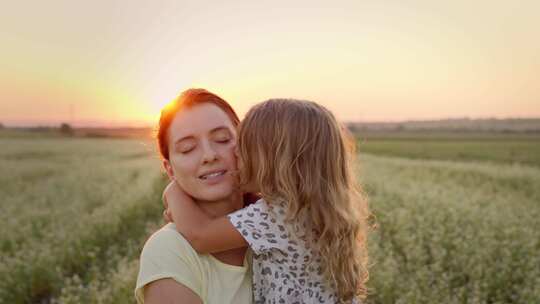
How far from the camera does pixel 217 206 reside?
2449 millimetres

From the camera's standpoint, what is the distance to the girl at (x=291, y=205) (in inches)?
91.4

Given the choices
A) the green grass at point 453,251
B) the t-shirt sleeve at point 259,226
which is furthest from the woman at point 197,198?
the green grass at point 453,251

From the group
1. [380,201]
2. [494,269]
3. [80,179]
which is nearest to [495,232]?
[494,269]

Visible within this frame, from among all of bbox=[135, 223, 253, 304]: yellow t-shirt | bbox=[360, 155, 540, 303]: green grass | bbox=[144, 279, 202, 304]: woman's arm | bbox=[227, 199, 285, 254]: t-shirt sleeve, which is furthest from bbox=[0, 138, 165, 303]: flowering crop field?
bbox=[360, 155, 540, 303]: green grass

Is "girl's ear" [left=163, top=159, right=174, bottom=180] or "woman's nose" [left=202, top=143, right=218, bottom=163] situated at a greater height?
"woman's nose" [left=202, top=143, right=218, bottom=163]

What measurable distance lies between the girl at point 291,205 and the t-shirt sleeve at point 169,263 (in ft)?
0.64

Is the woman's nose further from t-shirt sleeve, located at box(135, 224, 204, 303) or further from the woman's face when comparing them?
t-shirt sleeve, located at box(135, 224, 204, 303)

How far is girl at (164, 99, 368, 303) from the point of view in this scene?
7.62 ft

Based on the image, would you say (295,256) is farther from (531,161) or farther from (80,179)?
(531,161)

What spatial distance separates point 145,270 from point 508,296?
4.81m

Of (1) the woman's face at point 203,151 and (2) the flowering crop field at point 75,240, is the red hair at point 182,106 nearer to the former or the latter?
(1) the woman's face at point 203,151

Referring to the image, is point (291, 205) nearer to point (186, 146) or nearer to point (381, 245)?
point (186, 146)

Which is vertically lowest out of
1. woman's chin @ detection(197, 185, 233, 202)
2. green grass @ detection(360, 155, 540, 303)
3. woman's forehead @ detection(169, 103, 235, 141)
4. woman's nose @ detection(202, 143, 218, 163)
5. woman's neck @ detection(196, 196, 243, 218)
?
green grass @ detection(360, 155, 540, 303)

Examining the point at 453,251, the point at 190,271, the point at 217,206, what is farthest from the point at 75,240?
the point at 190,271
